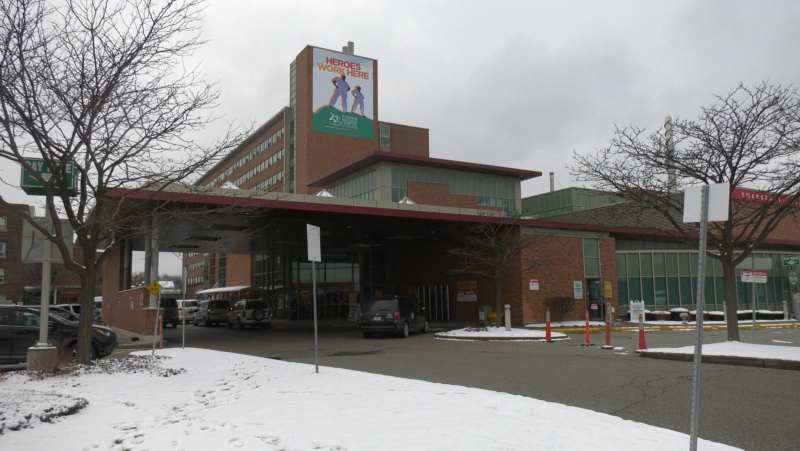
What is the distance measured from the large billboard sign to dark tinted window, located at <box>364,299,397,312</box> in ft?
132

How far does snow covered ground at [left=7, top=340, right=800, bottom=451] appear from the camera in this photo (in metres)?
6.09

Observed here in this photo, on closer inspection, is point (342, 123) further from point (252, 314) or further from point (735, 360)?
point (735, 360)

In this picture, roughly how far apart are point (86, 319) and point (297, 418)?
6.90 metres

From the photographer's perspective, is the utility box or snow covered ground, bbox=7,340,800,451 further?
the utility box

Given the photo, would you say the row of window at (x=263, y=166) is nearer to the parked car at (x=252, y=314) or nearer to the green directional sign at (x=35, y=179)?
the parked car at (x=252, y=314)

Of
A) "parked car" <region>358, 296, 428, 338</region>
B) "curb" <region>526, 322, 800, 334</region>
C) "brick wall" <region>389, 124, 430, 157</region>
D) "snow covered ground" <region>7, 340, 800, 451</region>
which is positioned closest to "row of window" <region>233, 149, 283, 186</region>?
"brick wall" <region>389, 124, 430, 157</region>

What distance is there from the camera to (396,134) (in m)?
70.3

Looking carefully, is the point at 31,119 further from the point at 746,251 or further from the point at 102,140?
the point at 746,251

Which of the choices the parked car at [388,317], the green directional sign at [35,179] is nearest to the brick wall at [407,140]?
the parked car at [388,317]

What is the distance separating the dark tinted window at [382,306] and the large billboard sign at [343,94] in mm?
40233

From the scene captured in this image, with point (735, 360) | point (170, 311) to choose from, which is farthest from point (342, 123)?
point (735, 360)

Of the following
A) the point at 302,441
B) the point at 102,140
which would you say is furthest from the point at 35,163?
the point at 302,441

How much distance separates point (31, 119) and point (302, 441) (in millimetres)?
8237

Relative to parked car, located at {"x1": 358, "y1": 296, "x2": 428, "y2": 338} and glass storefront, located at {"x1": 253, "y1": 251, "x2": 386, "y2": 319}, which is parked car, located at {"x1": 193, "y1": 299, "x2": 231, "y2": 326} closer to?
glass storefront, located at {"x1": 253, "y1": 251, "x2": 386, "y2": 319}
